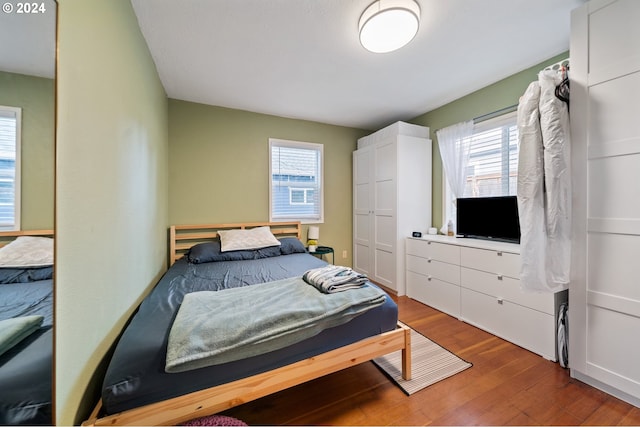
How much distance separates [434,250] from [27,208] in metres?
3.00

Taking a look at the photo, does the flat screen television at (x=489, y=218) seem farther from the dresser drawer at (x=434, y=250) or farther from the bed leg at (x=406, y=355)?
the bed leg at (x=406, y=355)

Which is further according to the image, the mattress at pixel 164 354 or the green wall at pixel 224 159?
the green wall at pixel 224 159

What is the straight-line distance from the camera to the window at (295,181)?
3441mm

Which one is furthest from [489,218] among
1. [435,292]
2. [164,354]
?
[164,354]

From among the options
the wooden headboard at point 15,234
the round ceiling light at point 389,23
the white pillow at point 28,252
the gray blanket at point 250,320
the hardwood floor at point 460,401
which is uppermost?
the round ceiling light at point 389,23

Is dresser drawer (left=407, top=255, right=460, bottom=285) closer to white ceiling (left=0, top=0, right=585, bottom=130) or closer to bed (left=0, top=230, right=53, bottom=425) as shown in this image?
white ceiling (left=0, top=0, right=585, bottom=130)

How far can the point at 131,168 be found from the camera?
1.53 m

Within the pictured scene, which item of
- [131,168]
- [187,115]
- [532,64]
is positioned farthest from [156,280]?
[532,64]

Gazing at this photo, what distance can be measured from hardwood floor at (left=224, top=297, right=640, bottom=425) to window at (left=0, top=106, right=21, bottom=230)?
1.37m

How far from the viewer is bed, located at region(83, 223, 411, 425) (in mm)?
970

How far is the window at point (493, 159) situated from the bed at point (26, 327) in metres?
3.28

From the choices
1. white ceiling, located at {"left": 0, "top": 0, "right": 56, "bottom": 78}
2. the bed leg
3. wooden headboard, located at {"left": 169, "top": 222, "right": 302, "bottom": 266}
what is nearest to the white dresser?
the bed leg

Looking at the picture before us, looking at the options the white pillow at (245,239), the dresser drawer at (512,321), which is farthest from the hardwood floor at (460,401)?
the white pillow at (245,239)

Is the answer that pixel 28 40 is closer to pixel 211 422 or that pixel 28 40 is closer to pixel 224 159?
pixel 211 422
